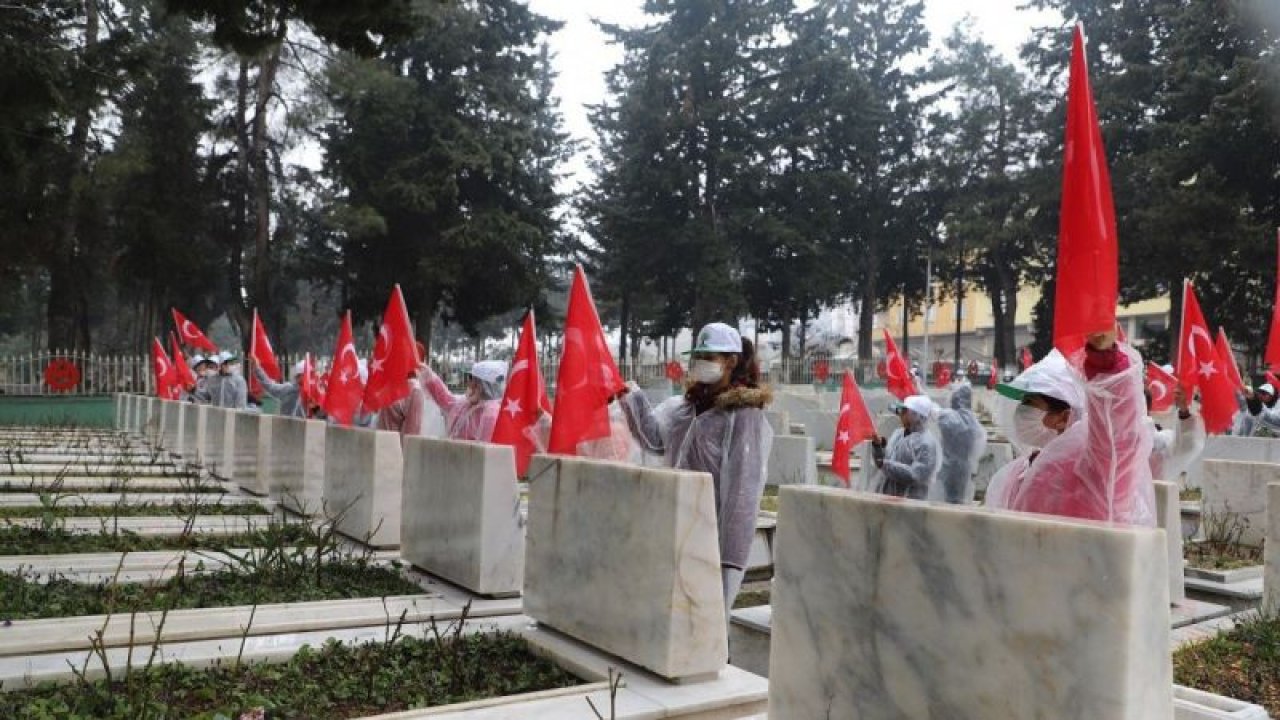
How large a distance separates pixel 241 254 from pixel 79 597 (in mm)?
31083

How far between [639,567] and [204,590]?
9.51ft

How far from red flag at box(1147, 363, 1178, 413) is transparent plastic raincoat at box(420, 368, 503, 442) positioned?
706cm

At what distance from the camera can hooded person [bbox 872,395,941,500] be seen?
7.12 m

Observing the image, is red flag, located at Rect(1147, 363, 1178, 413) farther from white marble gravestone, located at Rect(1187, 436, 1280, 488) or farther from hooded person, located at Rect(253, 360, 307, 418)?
hooded person, located at Rect(253, 360, 307, 418)

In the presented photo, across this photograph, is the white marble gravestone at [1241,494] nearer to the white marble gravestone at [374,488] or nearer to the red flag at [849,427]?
the red flag at [849,427]

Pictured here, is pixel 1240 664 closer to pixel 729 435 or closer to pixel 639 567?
pixel 729 435

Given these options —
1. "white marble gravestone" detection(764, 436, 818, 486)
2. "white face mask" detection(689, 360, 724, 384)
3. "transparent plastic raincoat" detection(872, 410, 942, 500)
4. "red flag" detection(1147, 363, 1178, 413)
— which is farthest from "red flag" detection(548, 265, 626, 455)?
"white marble gravestone" detection(764, 436, 818, 486)

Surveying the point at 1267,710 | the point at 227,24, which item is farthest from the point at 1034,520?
the point at 227,24

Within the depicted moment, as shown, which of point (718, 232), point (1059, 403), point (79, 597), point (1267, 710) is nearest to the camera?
point (1059, 403)

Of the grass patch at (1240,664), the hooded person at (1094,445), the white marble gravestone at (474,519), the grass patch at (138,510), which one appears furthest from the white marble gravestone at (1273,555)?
the grass patch at (138,510)

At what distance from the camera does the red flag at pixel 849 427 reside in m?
9.85

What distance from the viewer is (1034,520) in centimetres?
273

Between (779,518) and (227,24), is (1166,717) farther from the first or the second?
(227,24)

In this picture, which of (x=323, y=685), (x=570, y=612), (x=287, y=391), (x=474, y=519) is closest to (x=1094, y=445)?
(x=570, y=612)
